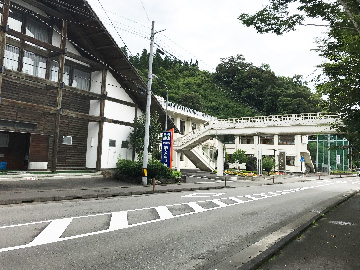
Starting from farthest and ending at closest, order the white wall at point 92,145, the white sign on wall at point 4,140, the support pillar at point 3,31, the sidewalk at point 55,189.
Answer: the white wall at point 92,145 → the white sign on wall at point 4,140 → the support pillar at point 3,31 → the sidewalk at point 55,189

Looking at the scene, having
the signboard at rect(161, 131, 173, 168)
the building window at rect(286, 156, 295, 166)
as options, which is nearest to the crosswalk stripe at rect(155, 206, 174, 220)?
the signboard at rect(161, 131, 173, 168)

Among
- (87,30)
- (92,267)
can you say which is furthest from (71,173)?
(92,267)

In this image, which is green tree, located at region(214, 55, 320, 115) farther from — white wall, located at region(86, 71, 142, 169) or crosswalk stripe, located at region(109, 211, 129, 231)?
crosswalk stripe, located at region(109, 211, 129, 231)

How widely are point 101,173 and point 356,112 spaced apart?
55.1ft

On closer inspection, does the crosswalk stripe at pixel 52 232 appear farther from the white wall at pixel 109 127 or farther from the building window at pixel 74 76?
the building window at pixel 74 76

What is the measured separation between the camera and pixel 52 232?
6.08m

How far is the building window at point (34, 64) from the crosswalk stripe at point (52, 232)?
1456 cm

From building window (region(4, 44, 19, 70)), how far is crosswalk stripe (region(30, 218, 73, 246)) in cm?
1410

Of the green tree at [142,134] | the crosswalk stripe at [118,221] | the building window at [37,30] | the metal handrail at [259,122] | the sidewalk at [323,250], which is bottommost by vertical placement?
the crosswalk stripe at [118,221]

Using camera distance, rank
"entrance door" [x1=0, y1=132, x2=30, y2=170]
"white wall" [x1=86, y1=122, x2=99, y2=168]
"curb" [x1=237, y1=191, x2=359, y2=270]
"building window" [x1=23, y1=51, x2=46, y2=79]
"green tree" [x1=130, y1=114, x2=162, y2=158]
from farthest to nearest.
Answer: "green tree" [x1=130, y1=114, x2=162, y2=158] → "white wall" [x1=86, y1=122, x2=99, y2=168] → "entrance door" [x1=0, y1=132, x2=30, y2=170] → "building window" [x1=23, y1=51, x2=46, y2=79] → "curb" [x1=237, y1=191, x2=359, y2=270]

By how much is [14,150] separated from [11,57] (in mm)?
6544

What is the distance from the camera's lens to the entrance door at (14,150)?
1916 centimetres

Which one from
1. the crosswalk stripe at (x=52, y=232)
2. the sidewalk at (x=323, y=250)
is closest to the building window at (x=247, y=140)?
the sidewalk at (x=323, y=250)

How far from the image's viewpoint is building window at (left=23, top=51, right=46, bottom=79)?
18250mm
